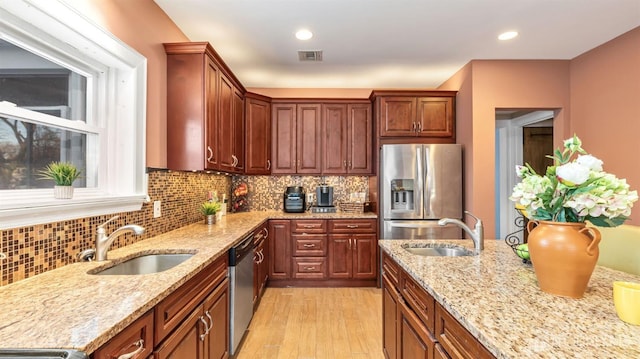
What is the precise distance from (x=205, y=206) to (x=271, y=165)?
1.25 metres

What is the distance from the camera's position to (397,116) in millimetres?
3605

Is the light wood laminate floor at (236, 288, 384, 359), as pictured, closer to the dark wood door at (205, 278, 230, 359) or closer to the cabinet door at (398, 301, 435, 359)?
the dark wood door at (205, 278, 230, 359)

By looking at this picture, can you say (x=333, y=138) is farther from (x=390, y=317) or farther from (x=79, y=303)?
(x=79, y=303)

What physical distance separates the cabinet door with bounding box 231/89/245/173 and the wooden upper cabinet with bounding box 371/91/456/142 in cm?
164

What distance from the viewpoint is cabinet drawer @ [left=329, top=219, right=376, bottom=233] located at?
11.7 ft

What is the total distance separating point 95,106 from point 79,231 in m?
0.81

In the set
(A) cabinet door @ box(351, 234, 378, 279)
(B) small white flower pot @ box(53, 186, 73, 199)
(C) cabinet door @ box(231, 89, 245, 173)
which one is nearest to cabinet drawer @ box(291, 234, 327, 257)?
(A) cabinet door @ box(351, 234, 378, 279)

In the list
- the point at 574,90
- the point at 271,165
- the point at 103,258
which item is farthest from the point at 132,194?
the point at 574,90

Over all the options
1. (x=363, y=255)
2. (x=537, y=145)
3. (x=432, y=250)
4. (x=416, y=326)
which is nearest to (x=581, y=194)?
(x=416, y=326)

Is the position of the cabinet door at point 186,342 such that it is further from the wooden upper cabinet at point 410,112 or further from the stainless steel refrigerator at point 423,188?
the wooden upper cabinet at point 410,112

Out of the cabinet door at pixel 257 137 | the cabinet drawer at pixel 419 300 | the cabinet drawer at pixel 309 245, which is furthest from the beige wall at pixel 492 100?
the cabinet door at pixel 257 137

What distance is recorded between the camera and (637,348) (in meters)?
0.71

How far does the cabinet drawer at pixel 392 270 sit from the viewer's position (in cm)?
167

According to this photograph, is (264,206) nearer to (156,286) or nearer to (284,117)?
(284,117)
